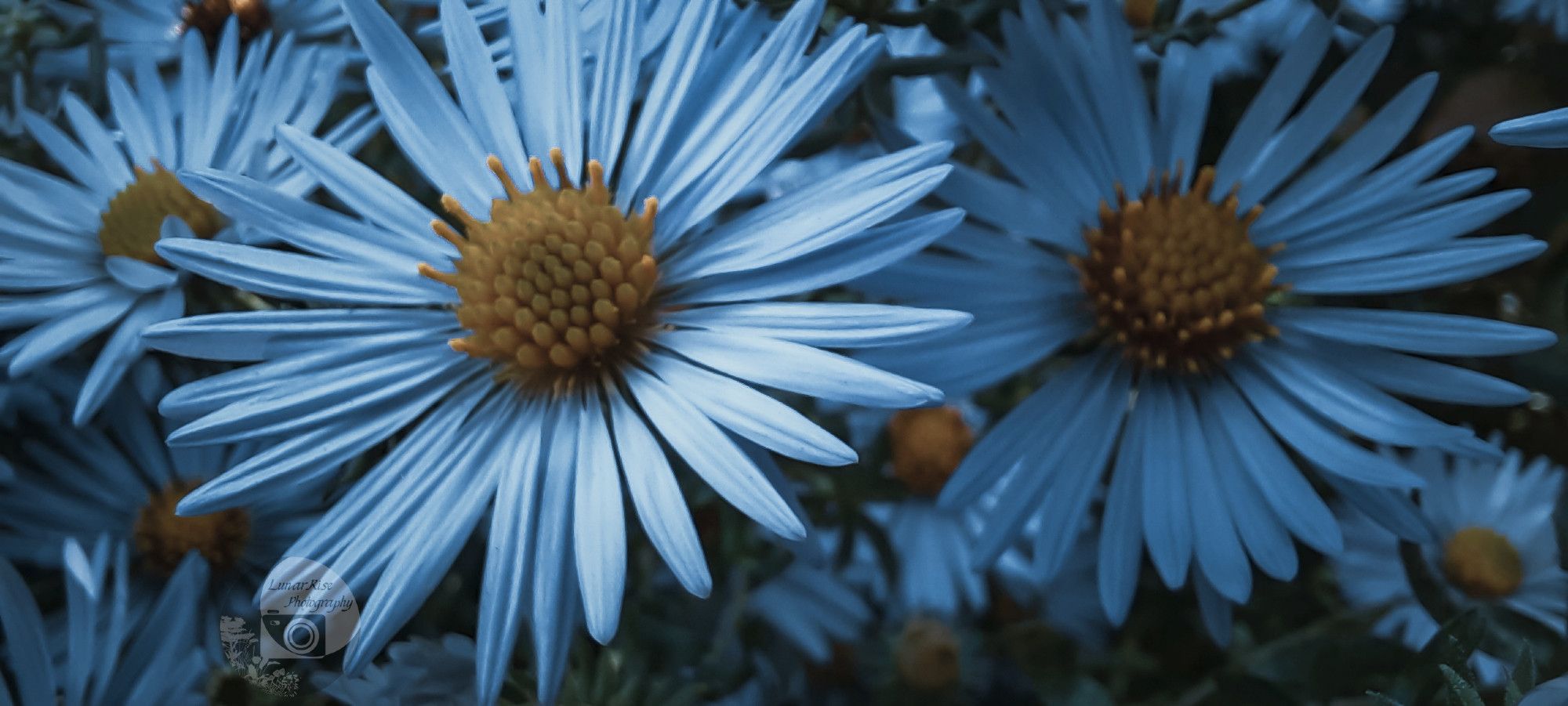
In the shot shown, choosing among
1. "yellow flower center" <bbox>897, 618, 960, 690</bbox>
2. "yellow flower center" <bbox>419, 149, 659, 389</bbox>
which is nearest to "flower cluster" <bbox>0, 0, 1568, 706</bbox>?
"yellow flower center" <bbox>419, 149, 659, 389</bbox>

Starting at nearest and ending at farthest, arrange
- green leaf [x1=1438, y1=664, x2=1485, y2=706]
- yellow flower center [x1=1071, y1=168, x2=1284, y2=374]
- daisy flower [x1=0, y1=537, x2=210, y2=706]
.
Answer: green leaf [x1=1438, y1=664, x2=1485, y2=706] → daisy flower [x1=0, y1=537, x2=210, y2=706] → yellow flower center [x1=1071, y1=168, x2=1284, y2=374]

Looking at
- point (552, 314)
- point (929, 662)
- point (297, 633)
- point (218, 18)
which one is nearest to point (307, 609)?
point (297, 633)

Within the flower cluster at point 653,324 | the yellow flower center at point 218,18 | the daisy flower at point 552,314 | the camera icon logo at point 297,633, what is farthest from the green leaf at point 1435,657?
the yellow flower center at point 218,18

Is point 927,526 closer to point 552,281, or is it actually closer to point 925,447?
point 925,447

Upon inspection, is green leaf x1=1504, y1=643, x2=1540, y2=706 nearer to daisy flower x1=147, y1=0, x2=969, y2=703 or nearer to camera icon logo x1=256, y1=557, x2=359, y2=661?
daisy flower x1=147, y1=0, x2=969, y2=703

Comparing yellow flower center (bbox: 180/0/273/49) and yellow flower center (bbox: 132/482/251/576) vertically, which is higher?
yellow flower center (bbox: 180/0/273/49)

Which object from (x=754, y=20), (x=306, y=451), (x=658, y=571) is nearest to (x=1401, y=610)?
(x=658, y=571)
